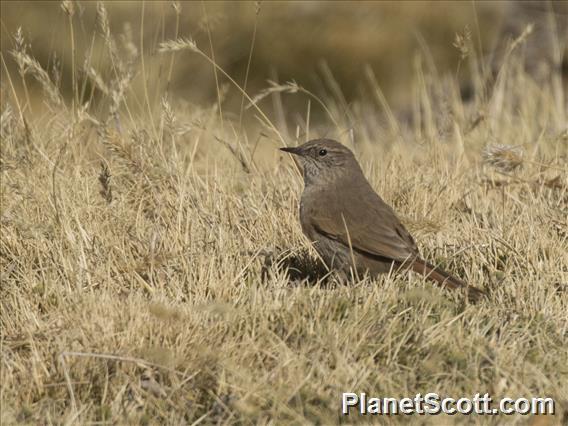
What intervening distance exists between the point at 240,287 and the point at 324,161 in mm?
1310

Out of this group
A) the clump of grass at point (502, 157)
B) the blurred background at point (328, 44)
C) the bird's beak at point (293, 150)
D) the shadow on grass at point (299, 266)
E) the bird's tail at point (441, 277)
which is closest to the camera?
the bird's tail at point (441, 277)

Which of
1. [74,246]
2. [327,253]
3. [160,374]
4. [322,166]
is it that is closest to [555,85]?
[322,166]

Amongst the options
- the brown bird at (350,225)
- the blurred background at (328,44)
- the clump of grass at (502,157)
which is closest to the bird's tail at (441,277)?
the brown bird at (350,225)

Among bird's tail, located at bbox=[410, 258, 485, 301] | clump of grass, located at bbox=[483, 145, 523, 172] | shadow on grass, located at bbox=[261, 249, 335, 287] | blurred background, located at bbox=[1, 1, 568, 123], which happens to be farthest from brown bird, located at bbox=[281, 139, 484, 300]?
blurred background, located at bbox=[1, 1, 568, 123]

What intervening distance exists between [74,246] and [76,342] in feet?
2.87

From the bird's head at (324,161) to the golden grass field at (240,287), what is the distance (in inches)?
9.6

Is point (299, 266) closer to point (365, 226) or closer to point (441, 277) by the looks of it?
point (365, 226)

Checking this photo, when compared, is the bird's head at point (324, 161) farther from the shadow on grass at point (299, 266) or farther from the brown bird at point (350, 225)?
the shadow on grass at point (299, 266)

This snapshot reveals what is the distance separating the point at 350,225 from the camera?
511cm

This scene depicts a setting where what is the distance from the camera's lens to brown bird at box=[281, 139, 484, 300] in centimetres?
483

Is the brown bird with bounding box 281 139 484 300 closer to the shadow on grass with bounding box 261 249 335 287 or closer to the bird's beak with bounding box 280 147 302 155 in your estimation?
the bird's beak with bounding box 280 147 302 155

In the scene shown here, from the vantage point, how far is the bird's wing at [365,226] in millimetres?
4871

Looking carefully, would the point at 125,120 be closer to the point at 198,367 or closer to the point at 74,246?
the point at 74,246

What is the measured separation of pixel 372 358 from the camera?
12.5 feet
